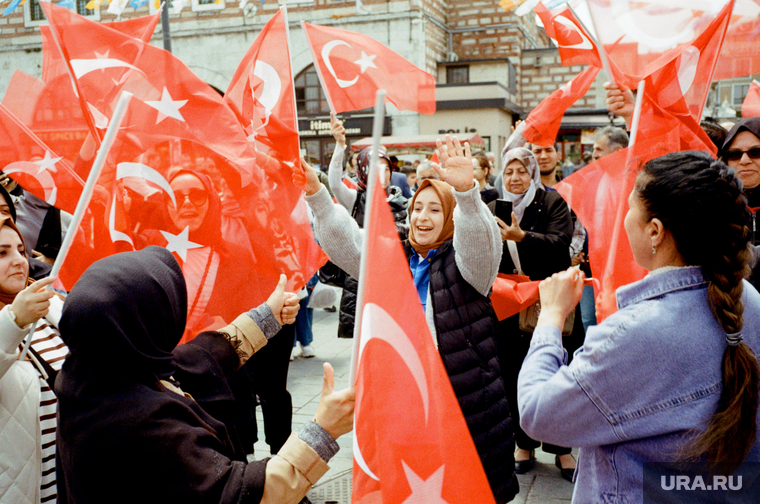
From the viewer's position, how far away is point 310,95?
21.1m

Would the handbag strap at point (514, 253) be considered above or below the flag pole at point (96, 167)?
below

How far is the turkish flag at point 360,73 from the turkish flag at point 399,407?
325cm

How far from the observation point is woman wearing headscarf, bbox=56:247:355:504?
61.4 inches

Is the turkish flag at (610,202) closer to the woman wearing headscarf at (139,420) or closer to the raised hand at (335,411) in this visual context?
the raised hand at (335,411)

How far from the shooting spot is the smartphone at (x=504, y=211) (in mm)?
3762

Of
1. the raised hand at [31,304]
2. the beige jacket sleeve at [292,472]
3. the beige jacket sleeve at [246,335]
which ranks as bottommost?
the beige jacket sleeve at [292,472]

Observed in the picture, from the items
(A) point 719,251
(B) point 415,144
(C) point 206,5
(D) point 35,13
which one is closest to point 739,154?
(A) point 719,251

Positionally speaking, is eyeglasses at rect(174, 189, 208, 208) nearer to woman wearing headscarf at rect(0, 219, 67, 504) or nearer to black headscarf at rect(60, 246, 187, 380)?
woman wearing headscarf at rect(0, 219, 67, 504)

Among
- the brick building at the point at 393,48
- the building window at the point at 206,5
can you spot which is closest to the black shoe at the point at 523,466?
the brick building at the point at 393,48

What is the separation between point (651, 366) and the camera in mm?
1457

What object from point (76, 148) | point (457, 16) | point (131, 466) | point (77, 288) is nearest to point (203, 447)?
point (131, 466)

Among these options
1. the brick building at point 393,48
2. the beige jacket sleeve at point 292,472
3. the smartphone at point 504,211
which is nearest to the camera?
the beige jacket sleeve at point 292,472

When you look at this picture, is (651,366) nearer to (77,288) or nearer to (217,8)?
(77,288)

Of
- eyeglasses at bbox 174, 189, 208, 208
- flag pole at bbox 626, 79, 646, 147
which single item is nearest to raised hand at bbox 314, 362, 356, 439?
eyeglasses at bbox 174, 189, 208, 208
